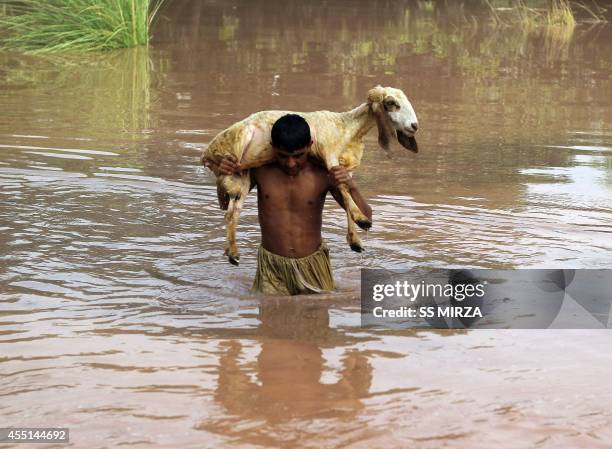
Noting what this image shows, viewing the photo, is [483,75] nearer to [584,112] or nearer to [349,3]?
[584,112]

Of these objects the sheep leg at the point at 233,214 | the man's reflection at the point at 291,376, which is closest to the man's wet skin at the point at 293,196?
the sheep leg at the point at 233,214

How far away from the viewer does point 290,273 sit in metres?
5.48

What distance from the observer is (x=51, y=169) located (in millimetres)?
8211

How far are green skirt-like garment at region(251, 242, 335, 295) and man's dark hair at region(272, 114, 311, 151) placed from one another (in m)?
0.68

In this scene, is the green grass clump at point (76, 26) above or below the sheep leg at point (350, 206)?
above

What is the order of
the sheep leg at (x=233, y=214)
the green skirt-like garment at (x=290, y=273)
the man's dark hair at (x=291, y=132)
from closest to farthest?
1. the man's dark hair at (x=291, y=132)
2. the sheep leg at (x=233, y=214)
3. the green skirt-like garment at (x=290, y=273)

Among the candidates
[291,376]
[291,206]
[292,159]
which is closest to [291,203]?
[291,206]

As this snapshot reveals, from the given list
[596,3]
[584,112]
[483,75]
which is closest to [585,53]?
Result: [483,75]

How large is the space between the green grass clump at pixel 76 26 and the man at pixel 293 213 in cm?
826

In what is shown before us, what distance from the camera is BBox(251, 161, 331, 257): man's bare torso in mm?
5348

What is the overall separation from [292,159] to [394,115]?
0.52 meters

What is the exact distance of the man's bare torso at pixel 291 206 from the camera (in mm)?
5348

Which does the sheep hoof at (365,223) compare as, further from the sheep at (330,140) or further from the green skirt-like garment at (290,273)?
the green skirt-like garment at (290,273)

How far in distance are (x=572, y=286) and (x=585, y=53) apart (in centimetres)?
941
